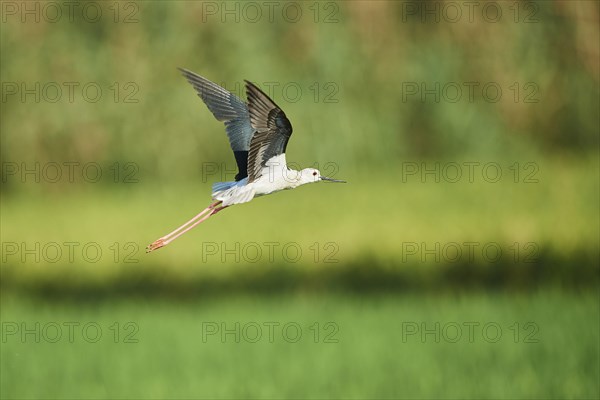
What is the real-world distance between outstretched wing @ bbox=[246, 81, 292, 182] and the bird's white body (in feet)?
0.11

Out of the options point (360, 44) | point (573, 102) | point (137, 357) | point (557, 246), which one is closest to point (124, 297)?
point (137, 357)

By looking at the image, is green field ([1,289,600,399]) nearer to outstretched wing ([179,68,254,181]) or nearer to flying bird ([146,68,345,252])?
outstretched wing ([179,68,254,181])

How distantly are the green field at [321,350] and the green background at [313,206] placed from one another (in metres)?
0.03

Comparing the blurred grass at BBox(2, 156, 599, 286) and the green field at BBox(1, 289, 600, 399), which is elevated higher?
the blurred grass at BBox(2, 156, 599, 286)

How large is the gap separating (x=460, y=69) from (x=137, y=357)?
22.1 feet

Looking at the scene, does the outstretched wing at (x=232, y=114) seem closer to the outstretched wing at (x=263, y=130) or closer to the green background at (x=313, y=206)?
the outstretched wing at (x=263, y=130)

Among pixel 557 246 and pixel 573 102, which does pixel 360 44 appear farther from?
pixel 557 246

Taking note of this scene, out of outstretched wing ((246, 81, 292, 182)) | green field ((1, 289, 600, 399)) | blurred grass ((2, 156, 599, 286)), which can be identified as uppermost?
outstretched wing ((246, 81, 292, 182))

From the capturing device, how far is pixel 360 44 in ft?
49.1

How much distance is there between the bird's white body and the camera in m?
4.96

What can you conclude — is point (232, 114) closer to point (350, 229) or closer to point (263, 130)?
point (263, 130)

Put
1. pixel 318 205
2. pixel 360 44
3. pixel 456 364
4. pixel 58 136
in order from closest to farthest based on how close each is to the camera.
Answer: pixel 456 364 → pixel 318 205 → pixel 58 136 → pixel 360 44

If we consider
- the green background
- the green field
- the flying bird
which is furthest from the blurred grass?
the flying bird

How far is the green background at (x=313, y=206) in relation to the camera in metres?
9.59
